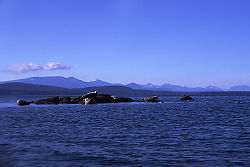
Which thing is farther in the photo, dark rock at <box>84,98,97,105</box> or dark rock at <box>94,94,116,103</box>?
dark rock at <box>94,94,116,103</box>

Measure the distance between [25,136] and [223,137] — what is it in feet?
47.5

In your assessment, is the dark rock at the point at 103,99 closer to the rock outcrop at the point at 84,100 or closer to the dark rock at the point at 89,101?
the rock outcrop at the point at 84,100

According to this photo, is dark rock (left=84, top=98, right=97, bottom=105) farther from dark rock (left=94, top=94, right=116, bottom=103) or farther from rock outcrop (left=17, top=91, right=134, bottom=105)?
dark rock (left=94, top=94, right=116, bottom=103)

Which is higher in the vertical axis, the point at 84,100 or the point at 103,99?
the point at 103,99

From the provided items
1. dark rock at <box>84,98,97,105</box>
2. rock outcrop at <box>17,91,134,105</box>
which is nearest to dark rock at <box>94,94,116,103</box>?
rock outcrop at <box>17,91,134,105</box>

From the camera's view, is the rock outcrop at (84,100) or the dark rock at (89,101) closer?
the rock outcrop at (84,100)

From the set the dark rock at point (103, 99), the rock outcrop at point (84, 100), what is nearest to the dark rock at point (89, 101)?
the rock outcrop at point (84, 100)

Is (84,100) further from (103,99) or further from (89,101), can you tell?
(103,99)

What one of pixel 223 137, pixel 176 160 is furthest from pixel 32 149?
pixel 223 137

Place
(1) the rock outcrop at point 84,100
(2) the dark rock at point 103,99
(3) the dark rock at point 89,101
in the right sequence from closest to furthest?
1. (1) the rock outcrop at point 84,100
2. (3) the dark rock at point 89,101
3. (2) the dark rock at point 103,99

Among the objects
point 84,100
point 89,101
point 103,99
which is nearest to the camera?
point 89,101

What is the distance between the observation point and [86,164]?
12711mm

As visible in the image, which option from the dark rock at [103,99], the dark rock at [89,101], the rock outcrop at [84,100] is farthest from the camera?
the dark rock at [103,99]

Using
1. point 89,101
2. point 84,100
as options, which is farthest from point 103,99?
point 89,101
